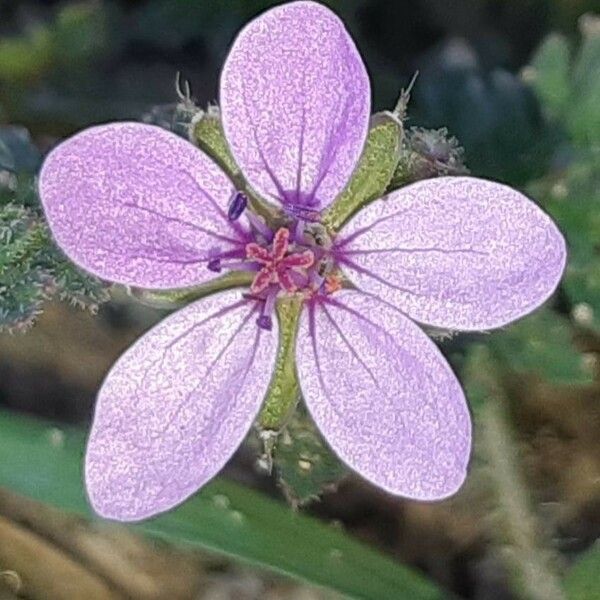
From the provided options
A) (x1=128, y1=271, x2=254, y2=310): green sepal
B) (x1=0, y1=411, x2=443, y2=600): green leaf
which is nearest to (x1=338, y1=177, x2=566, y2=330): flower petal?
(x1=128, y1=271, x2=254, y2=310): green sepal

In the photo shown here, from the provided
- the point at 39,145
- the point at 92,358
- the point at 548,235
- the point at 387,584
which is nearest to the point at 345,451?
the point at 548,235

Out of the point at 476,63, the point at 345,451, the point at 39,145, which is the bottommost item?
the point at 345,451

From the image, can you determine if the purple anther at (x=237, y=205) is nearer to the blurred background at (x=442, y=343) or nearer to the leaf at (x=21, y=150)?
the blurred background at (x=442, y=343)

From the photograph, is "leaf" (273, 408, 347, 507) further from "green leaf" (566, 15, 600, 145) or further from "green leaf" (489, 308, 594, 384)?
"green leaf" (566, 15, 600, 145)

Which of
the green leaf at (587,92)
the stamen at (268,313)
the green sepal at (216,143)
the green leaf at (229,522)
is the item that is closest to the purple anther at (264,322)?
the stamen at (268,313)

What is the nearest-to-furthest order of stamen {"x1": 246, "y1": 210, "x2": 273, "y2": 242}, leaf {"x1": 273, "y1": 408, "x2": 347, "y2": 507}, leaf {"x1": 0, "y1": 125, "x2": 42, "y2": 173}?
1. stamen {"x1": 246, "y1": 210, "x2": 273, "y2": 242}
2. leaf {"x1": 273, "y1": 408, "x2": 347, "y2": 507}
3. leaf {"x1": 0, "y1": 125, "x2": 42, "y2": 173}

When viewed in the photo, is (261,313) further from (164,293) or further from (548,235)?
(548,235)
